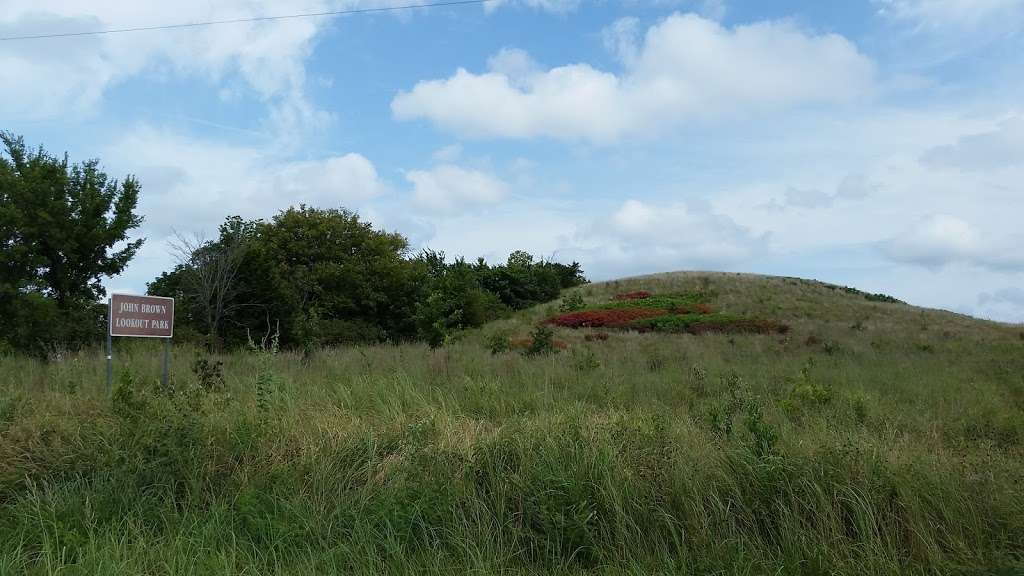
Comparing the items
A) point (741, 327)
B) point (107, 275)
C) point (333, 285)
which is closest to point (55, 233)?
point (107, 275)

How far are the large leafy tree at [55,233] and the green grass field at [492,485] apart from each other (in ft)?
68.2

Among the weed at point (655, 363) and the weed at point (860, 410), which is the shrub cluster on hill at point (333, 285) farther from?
the weed at point (860, 410)

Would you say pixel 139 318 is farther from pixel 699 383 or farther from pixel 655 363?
pixel 655 363

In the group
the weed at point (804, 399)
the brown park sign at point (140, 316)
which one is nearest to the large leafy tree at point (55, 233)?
the brown park sign at point (140, 316)

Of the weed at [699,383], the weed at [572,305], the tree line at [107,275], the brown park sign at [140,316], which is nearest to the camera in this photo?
the brown park sign at [140,316]

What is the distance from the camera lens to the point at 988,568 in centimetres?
457

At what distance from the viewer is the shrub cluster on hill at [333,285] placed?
27703mm

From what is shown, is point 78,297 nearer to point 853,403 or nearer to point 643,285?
point 853,403

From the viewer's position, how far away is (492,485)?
550 centimetres

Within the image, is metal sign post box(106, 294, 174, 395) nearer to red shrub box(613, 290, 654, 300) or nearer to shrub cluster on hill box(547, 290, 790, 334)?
shrub cluster on hill box(547, 290, 790, 334)

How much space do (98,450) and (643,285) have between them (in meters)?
43.9

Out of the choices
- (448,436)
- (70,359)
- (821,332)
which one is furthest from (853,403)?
(821,332)

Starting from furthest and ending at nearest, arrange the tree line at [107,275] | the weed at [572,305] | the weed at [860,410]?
the weed at [572,305]
the tree line at [107,275]
the weed at [860,410]

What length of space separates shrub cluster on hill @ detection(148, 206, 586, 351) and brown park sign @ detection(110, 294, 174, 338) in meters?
11.5
